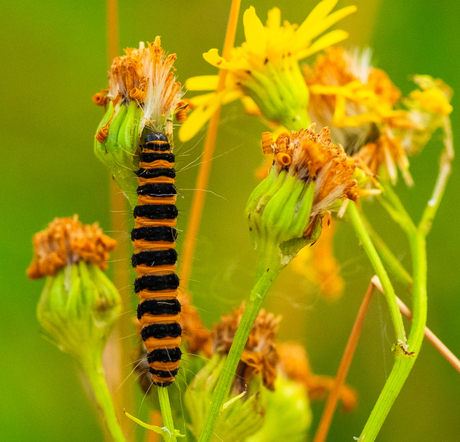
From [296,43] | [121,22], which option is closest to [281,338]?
[296,43]

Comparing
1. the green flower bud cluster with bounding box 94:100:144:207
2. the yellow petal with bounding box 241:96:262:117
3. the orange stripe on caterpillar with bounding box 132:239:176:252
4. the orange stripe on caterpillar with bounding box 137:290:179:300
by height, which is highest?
the yellow petal with bounding box 241:96:262:117

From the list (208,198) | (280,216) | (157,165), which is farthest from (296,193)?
(208,198)

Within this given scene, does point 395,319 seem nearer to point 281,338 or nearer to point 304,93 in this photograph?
point 304,93

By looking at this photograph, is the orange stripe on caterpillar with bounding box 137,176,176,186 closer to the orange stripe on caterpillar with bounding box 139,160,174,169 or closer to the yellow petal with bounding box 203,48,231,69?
the orange stripe on caterpillar with bounding box 139,160,174,169

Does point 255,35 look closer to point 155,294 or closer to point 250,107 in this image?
point 250,107

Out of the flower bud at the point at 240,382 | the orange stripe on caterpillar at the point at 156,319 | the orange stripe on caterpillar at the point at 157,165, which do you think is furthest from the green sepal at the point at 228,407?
the orange stripe on caterpillar at the point at 157,165

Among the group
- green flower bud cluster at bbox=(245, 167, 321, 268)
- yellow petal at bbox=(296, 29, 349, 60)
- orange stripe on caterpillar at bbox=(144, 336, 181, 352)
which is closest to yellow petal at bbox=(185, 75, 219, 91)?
yellow petal at bbox=(296, 29, 349, 60)
